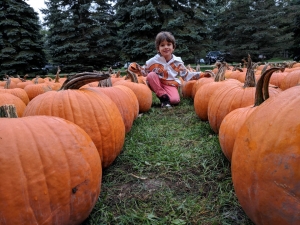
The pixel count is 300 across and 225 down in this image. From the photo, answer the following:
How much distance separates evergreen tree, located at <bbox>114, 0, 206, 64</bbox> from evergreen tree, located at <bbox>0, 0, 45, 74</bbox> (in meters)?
5.44

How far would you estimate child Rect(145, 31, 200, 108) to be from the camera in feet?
15.5

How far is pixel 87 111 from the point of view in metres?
1.87

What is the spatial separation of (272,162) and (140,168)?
1135mm

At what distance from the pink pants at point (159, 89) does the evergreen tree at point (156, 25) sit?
994cm

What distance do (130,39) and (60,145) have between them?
563 inches

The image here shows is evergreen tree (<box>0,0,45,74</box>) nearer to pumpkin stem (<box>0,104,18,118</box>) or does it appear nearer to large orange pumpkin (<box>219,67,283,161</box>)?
pumpkin stem (<box>0,104,18,118</box>)

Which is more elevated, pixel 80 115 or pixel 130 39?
pixel 130 39

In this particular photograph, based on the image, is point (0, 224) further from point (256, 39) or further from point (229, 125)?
point (256, 39)

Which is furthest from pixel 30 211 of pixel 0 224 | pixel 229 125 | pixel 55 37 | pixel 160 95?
pixel 55 37

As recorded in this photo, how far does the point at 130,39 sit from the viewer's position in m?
14.9

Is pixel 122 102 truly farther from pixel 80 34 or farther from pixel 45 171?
pixel 80 34

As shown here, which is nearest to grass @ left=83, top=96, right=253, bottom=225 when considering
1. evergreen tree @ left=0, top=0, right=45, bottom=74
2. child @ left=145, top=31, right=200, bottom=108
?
child @ left=145, top=31, right=200, bottom=108

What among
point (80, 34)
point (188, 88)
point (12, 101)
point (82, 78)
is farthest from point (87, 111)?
point (80, 34)

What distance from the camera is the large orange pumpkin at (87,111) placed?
184cm
